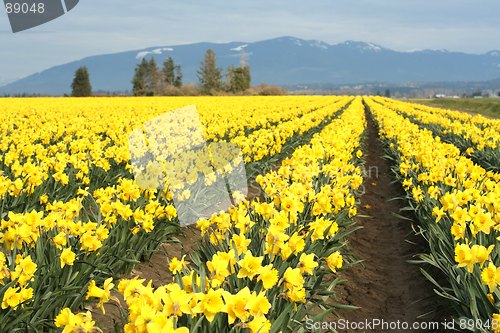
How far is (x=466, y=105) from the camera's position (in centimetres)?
4516

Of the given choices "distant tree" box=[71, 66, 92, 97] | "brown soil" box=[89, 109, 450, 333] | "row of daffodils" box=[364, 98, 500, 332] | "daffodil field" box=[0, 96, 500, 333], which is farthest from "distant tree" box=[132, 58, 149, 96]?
"row of daffodils" box=[364, 98, 500, 332]

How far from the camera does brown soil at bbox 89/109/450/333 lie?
3807 millimetres

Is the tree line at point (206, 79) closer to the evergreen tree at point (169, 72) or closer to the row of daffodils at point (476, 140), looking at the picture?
the evergreen tree at point (169, 72)

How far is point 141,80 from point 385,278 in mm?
79774

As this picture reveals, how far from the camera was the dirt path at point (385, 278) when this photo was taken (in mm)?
3885

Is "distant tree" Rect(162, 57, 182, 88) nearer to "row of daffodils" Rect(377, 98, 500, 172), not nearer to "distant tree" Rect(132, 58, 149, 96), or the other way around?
"distant tree" Rect(132, 58, 149, 96)

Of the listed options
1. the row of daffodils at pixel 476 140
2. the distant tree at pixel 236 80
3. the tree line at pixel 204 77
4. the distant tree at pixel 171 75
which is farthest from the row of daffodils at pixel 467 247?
the distant tree at pixel 171 75

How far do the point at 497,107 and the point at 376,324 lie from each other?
132 feet

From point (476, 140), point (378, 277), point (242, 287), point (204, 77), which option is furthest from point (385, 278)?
point (204, 77)

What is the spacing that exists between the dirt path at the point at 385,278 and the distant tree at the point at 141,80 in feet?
245

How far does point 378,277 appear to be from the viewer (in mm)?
4668

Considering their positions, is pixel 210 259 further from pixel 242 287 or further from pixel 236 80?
pixel 236 80

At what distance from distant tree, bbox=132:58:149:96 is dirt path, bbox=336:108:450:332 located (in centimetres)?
7470

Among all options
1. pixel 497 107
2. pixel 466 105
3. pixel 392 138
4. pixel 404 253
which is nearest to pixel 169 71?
pixel 466 105
